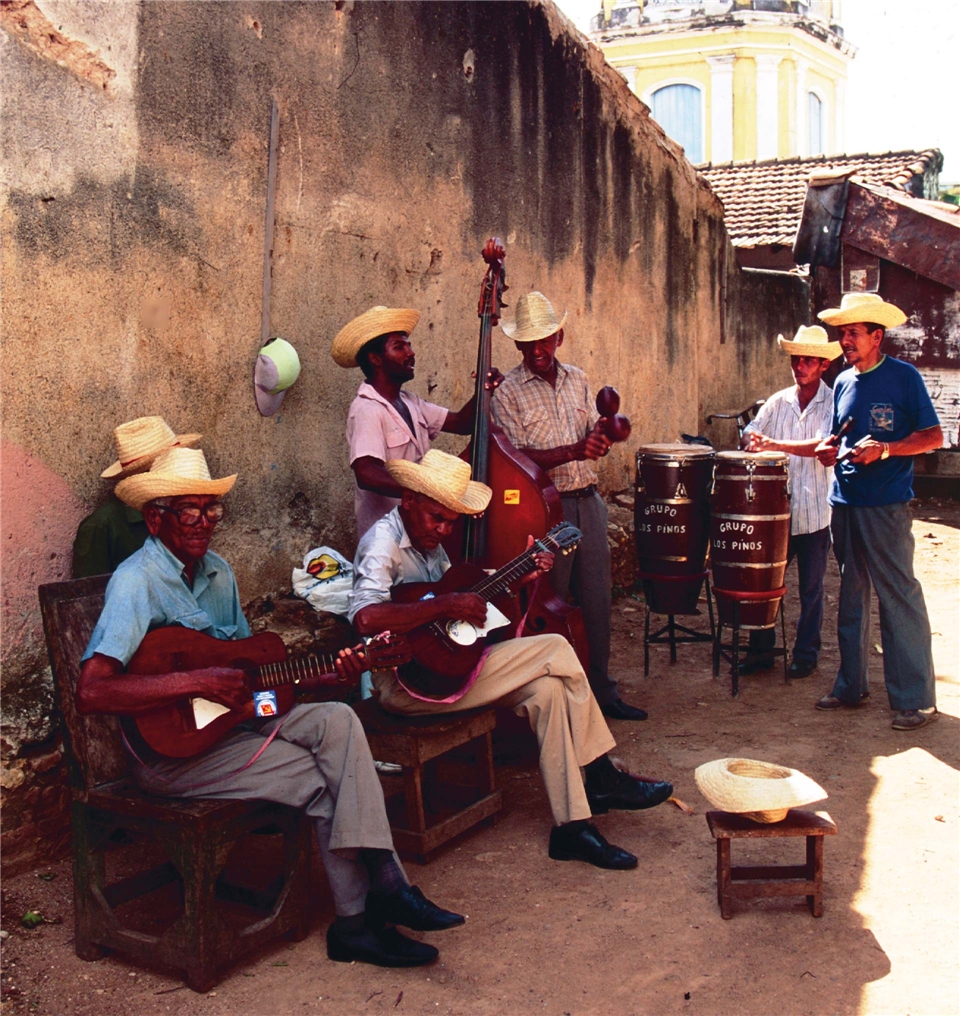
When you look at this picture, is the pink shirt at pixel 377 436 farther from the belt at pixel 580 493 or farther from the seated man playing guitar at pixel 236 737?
the seated man playing guitar at pixel 236 737

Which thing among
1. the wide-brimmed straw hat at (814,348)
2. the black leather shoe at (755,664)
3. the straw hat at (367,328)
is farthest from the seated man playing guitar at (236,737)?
the wide-brimmed straw hat at (814,348)

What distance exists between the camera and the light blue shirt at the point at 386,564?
3789mm

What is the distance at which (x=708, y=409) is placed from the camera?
35.1 feet

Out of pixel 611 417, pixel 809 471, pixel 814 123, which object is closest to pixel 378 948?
pixel 611 417

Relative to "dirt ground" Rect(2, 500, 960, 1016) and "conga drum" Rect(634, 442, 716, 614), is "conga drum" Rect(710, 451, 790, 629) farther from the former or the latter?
"dirt ground" Rect(2, 500, 960, 1016)

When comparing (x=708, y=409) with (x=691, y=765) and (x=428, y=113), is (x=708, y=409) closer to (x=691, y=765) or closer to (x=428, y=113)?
(x=428, y=113)

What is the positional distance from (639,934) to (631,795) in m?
0.81

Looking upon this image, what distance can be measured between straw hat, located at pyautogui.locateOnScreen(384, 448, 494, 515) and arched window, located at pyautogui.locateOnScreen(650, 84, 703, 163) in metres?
23.4

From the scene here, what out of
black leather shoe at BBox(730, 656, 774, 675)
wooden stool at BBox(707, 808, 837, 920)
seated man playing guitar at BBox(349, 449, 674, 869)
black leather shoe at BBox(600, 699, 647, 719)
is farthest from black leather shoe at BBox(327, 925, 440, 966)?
black leather shoe at BBox(730, 656, 774, 675)

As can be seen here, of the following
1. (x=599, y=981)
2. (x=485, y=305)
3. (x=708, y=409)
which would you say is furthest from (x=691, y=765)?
(x=708, y=409)

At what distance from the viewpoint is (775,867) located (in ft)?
11.7

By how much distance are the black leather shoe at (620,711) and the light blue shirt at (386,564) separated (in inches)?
64.5

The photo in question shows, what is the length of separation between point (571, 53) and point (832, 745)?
4.73m

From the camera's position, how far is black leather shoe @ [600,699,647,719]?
17.8 feet
